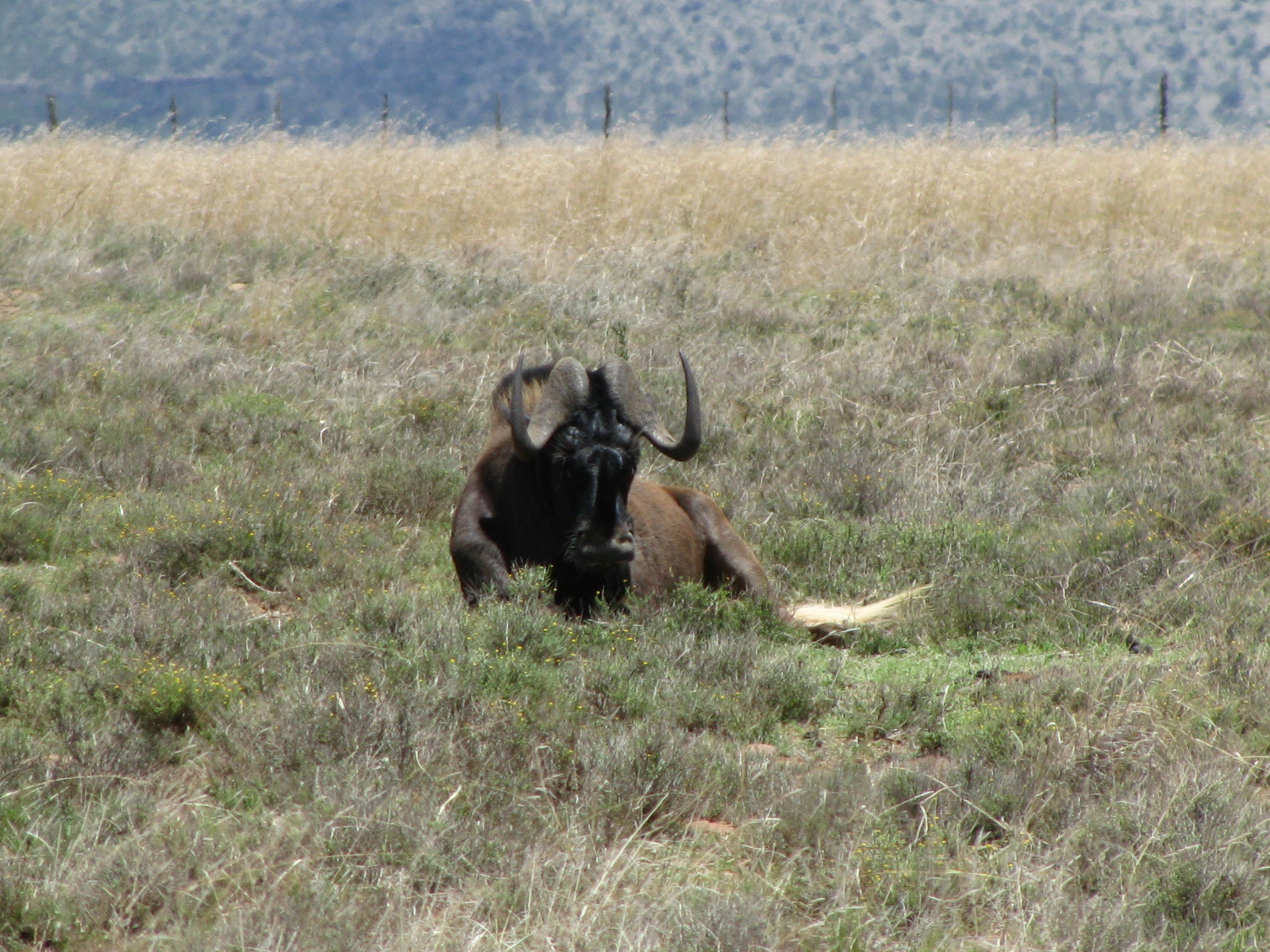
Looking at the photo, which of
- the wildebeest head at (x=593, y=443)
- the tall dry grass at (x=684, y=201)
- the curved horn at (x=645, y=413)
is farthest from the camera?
the tall dry grass at (x=684, y=201)

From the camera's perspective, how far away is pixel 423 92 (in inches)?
4852

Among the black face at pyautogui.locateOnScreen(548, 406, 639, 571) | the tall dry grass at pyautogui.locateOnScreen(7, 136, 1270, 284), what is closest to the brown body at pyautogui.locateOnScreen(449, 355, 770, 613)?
the black face at pyautogui.locateOnScreen(548, 406, 639, 571)

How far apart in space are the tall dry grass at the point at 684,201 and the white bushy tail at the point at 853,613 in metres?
7.98

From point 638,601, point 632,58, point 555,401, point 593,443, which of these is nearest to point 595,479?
point 593,443

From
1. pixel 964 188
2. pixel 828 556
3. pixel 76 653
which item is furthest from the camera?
pixel 964 188

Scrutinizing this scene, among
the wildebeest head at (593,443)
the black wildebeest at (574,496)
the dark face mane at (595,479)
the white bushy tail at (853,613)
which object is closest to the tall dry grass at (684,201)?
the black wildebeest at (574,496)

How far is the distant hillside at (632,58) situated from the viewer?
102 meters

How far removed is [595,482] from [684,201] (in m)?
11.3

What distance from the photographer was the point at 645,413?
6.64m

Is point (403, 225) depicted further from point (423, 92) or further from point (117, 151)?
point (423, 92)

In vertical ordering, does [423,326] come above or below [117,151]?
below

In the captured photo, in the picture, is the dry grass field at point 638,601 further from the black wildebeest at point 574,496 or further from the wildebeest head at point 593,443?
the wildebeest head at point 593,443

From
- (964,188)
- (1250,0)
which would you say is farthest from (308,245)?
(1250,0)

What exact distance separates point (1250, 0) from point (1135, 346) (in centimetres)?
10793
